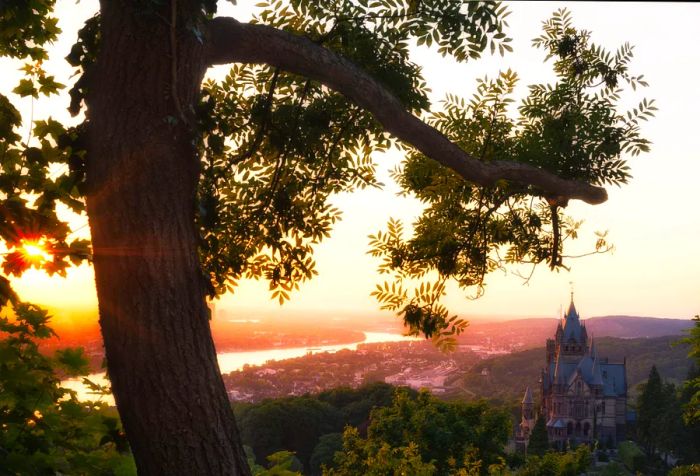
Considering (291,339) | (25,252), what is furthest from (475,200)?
(291,339)

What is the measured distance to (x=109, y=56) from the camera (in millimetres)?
2840

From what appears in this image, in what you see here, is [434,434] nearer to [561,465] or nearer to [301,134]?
[561,465]

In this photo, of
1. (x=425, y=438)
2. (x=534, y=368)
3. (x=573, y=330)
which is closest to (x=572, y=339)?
(x=573, y=330)

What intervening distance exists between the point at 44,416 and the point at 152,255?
221cm

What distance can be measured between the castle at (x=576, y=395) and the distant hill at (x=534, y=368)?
9.43 meters

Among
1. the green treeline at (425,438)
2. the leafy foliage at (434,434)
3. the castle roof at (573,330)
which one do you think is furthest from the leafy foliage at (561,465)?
the castle roof at (573,330)

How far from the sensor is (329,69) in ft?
11.3

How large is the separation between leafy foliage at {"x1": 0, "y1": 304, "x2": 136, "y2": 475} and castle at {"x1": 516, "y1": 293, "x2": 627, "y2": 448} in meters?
96.5

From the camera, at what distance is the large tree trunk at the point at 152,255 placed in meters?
2.65

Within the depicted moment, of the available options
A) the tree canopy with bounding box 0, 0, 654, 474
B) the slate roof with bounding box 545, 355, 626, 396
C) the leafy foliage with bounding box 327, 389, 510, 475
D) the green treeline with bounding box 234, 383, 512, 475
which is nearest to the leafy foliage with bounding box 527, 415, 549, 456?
the green treeline with bounding box 234, 383, 512, 475

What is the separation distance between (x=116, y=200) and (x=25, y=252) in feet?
7.52

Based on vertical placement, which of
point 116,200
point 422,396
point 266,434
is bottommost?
point 266,434

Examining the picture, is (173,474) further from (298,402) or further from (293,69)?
(298,402)

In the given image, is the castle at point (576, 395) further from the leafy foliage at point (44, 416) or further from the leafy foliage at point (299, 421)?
the leafy foliage at point (44, 416)
